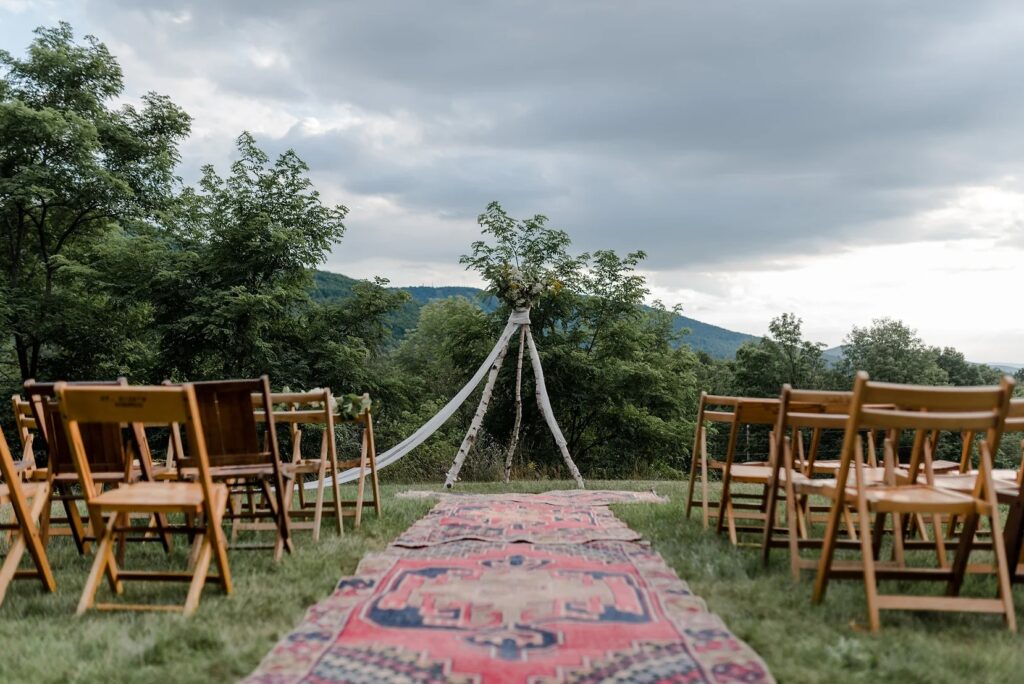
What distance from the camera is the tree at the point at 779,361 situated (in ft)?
121

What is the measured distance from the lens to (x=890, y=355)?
132ft

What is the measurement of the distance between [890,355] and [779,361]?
725 cm

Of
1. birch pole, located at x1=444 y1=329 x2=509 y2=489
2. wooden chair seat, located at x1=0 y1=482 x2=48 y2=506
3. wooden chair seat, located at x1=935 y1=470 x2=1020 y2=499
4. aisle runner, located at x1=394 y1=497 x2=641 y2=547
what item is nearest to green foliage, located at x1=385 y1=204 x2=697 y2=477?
birch pole, located at x1=444 y1=329 x2=509 y2=489

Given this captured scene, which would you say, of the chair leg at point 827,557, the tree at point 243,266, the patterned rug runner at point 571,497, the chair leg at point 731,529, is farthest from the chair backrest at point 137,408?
the tree at point 243,266

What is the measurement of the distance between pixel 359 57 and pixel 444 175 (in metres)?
4.45

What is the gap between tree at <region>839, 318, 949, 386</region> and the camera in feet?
128

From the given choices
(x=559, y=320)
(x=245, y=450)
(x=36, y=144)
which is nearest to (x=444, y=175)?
(x=559, y=320)

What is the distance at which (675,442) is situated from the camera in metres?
22.3

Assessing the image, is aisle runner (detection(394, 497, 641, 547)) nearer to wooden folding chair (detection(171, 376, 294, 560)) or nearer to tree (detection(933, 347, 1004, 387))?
wooden folding chair (detection(171, 376, 294, 560))

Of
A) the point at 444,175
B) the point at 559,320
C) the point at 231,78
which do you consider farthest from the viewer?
the point at 559,320

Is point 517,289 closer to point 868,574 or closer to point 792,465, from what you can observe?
point 792,465

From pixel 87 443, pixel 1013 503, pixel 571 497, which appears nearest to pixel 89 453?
pixel 87 443

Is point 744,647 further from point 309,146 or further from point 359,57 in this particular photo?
point 309,146

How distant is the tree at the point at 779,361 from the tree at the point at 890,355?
5.66 feet
